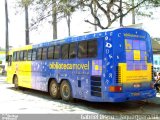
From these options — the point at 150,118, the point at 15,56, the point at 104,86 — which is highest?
the point at 15,56

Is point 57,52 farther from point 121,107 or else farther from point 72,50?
point 121,107

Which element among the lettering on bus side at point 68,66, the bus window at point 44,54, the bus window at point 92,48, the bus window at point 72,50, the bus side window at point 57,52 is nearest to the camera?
the bus window at point 92,48

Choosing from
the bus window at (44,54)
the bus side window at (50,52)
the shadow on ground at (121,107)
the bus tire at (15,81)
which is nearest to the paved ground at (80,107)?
the shadow on ground at (121,107)

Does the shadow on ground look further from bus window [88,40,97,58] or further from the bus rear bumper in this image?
bus window [88,40,97,58]

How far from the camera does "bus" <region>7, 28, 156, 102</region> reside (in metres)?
11.7

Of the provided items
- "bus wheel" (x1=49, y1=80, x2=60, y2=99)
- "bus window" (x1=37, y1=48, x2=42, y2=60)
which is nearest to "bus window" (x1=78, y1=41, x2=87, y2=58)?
"bus wheel" (x1=49, y1=80, x2=60, y2=99)

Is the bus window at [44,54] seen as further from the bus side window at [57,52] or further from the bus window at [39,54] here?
the bus side window at [57,52]

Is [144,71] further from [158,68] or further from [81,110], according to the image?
[158,68]

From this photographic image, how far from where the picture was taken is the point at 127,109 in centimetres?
1236

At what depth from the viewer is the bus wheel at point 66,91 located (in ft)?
46.2

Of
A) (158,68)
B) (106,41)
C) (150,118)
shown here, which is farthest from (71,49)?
(158,68)

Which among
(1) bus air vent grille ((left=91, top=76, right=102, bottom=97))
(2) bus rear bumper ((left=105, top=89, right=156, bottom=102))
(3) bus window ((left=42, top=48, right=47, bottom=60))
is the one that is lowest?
(2) bus rear bumper ((left=105, top=89, right=156, bottom=102))

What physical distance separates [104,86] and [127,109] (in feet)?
4.59

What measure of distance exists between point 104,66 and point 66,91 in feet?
10.6
